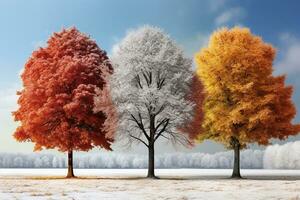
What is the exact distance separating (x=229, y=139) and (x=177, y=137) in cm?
635

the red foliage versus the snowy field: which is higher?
the red foliage

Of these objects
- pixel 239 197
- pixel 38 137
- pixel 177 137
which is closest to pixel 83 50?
pixel 38 137

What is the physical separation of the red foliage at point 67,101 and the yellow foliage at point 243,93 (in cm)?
989

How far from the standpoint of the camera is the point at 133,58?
4747 centimetres

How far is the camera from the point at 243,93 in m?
51.2

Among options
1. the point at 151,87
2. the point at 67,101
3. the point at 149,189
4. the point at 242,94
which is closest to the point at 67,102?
the point at 67,101

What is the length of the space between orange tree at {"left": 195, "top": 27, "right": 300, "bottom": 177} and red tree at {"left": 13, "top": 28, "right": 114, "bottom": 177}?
32.3 feet

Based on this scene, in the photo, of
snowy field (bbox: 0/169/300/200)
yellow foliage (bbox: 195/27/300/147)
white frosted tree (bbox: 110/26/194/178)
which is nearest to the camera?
snowy field (bbox: 0/169/300/200)

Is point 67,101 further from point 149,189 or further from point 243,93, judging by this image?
point 149,189

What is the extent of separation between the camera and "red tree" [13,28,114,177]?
A: 48.4m

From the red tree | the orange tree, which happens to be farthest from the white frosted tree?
the orange tree

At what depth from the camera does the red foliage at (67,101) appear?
48469 millimetres

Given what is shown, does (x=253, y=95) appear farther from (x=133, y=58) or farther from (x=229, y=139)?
(x=133, y=58)

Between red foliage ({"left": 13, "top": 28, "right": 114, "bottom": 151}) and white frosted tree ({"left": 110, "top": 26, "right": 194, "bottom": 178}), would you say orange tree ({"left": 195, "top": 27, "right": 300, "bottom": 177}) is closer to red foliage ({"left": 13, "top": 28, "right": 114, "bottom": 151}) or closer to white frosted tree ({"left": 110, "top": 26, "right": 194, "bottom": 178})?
white frosted tree ({"left": 110, "top": 26, "right": 194, "bottom": 178})
